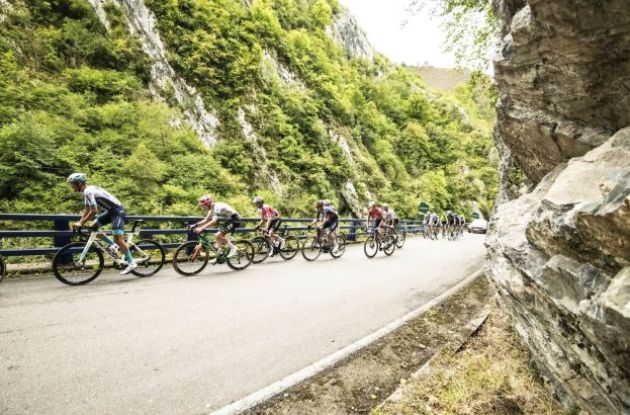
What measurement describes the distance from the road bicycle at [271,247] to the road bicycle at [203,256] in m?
0.58

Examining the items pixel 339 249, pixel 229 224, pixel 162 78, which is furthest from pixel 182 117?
pixel 339 249

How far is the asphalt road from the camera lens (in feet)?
10.1

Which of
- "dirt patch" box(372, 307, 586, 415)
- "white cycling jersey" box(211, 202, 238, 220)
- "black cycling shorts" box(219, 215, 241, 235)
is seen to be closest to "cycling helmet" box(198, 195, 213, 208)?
"white cycling jersey" box(211, 202, 238, 220)

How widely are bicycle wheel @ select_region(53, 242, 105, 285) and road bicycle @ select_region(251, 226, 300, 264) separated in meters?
4.31

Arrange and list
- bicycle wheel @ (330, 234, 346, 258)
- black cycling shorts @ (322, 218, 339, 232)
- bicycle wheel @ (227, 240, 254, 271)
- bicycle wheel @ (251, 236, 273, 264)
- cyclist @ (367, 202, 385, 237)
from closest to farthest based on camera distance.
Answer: bicycle wheel @ (227, 240, 254, 271), bicycle wheel @ (251, 236, 273, 264), black cycling shorts @ (322, 218, 339, 232), bicycle wheel @ (330, 234, 346, 258), cyclist @ (367, 202, 385, 237)

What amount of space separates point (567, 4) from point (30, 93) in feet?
55.4

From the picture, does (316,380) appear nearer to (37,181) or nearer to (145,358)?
(145,358)

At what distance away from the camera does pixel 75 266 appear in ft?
22.3

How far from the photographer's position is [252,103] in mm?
22250

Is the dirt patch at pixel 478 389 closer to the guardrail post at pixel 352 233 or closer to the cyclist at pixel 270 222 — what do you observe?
the cyclist at pixel 270 222

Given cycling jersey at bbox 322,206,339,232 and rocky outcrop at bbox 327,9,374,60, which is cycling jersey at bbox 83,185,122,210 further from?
rocky outcrop at bbox 327,9,374,60

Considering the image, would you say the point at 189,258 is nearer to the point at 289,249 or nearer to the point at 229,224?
the point at 229,224

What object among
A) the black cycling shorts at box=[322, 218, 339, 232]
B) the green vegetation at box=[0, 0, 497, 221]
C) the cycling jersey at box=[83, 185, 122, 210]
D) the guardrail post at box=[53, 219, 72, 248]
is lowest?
the guardrail post at box=[53, 219, 72, 248]

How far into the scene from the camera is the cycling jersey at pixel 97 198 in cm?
682
